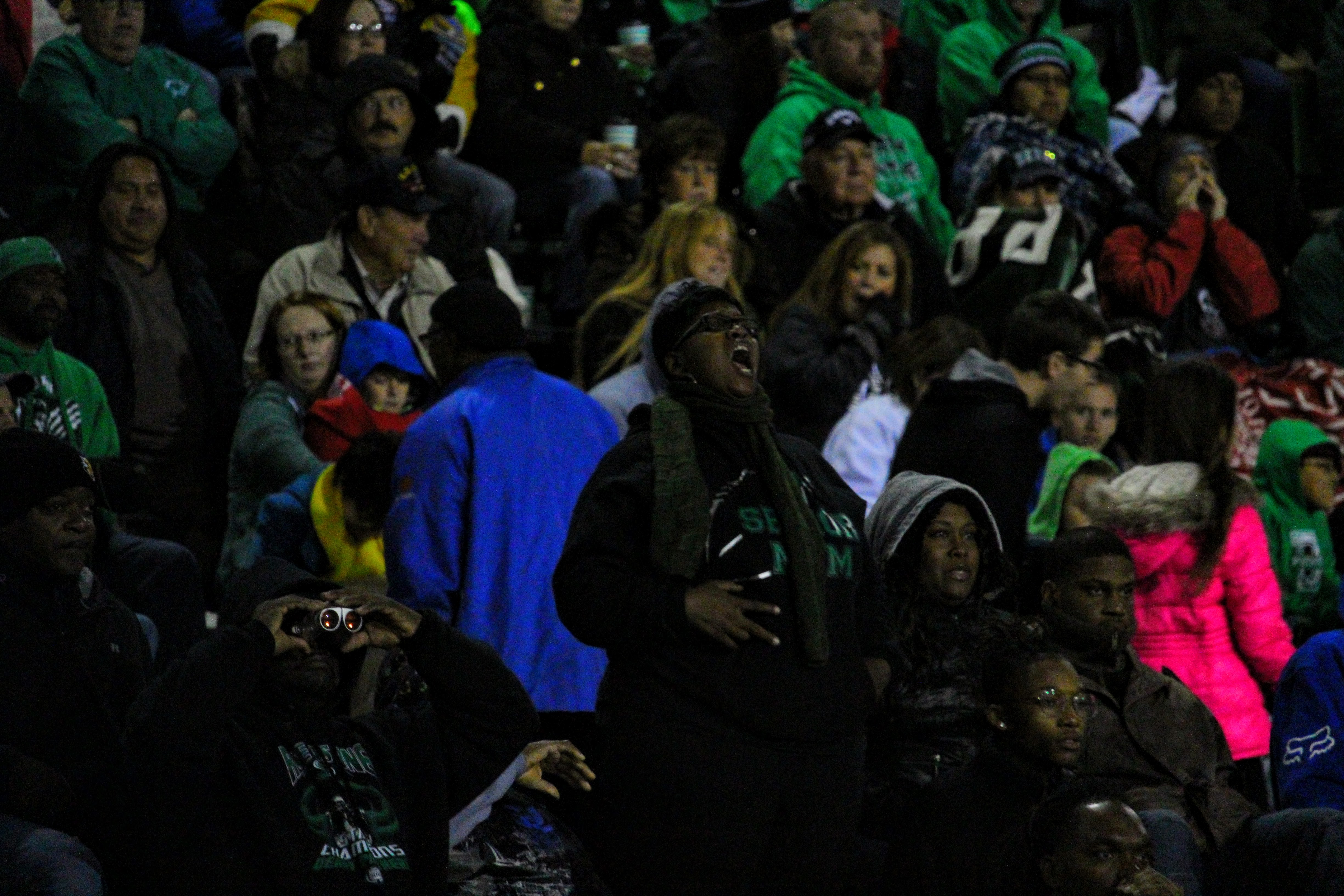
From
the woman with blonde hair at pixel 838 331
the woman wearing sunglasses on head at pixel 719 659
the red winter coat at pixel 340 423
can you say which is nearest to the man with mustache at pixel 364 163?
the red winter coat at pixel 340 423

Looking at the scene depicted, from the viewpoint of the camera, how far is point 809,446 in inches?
214

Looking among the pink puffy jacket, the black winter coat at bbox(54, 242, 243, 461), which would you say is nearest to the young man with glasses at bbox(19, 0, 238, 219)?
the black winter coat at bbox(54, 242, 243, 461)

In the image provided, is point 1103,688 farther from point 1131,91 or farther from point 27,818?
point 1131,91

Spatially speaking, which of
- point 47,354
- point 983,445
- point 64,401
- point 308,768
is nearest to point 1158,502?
point 983,445

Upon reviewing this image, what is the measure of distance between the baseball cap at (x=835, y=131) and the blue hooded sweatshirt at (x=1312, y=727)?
3741mm

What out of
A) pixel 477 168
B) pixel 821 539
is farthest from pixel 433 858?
pixel 477 168

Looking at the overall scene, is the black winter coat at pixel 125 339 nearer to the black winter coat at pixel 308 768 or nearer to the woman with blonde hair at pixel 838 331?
the woman with blonde hair at pixel 838 331

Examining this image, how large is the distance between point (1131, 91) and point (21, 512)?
8778 mm

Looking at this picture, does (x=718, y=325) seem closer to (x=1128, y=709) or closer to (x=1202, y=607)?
(x=1128, y=709)

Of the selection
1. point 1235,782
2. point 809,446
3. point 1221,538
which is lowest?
point 1235,782

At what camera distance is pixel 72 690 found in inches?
206

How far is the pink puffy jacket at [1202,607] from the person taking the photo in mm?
6750

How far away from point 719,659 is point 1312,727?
6.19 ft

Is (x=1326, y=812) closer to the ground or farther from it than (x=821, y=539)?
closer to the ground
